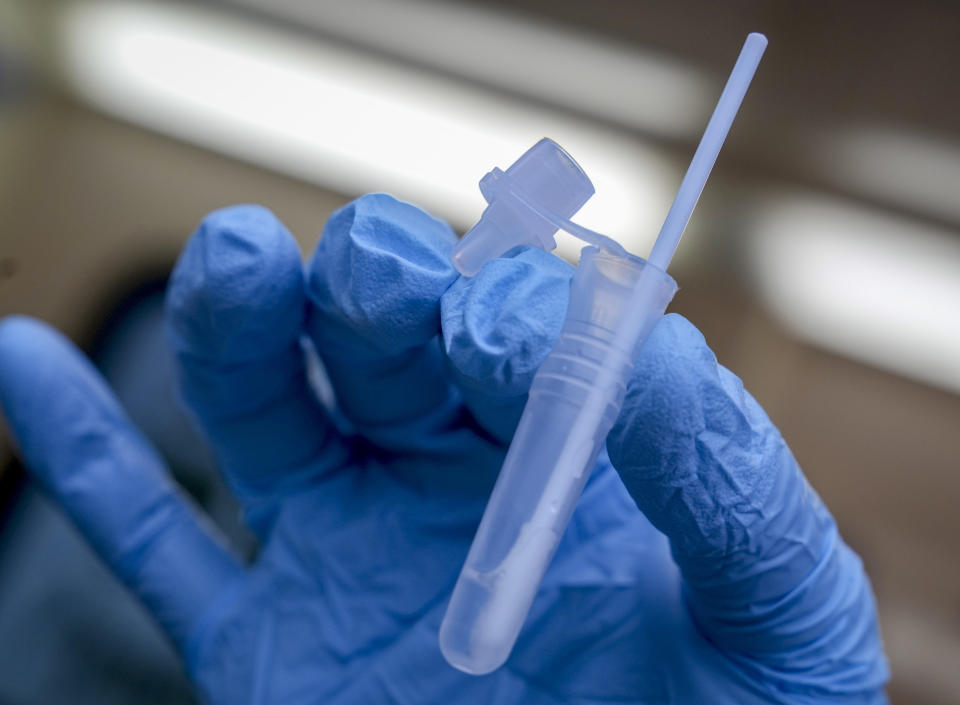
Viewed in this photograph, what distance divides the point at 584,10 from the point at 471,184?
379 mm

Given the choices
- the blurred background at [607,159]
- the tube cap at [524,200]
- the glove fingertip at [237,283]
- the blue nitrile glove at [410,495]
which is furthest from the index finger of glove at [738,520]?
the blurred background at [607,159]

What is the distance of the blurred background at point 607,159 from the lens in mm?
1178

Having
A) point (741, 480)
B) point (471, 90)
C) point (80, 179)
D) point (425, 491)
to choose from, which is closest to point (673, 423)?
point (741, 480)

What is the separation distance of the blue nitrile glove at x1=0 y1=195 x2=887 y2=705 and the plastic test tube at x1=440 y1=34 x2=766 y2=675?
64 mm

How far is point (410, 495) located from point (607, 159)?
0.76m

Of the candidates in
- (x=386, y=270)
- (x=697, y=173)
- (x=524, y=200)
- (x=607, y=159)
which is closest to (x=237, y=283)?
(x=386, y=270)

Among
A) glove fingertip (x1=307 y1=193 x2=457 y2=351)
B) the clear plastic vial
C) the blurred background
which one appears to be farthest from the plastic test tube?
the blurred background

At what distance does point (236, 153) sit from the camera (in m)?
1.29

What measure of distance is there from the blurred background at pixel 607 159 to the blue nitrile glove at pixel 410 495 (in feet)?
1.15

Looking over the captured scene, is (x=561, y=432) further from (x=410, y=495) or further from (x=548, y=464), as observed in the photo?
(x=410, y=495)

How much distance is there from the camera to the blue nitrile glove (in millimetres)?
534

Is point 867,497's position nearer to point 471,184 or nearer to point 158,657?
point 471,184

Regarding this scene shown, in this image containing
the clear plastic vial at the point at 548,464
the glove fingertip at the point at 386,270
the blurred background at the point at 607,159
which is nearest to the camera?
the clear plastic vial at the point at 548,464

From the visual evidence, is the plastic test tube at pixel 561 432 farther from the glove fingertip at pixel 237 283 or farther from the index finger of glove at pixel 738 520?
the glove fingertip at pixel 237 283
